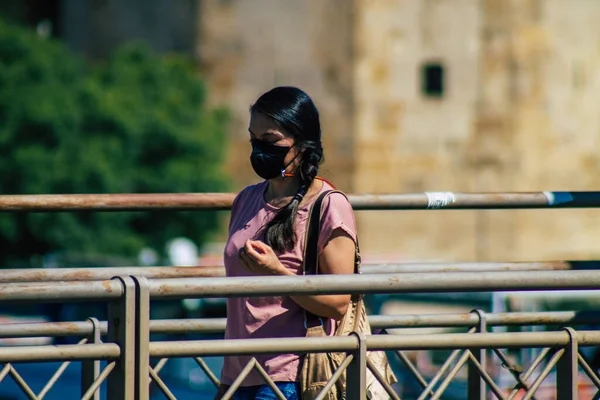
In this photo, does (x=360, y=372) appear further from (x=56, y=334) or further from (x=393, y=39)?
(x=393, y=39)

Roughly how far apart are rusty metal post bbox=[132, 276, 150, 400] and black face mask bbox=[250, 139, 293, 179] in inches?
25.0

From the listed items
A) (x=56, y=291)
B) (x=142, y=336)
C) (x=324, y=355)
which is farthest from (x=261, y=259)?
(x=56, y=291)

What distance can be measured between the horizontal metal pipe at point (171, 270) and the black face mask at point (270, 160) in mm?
542

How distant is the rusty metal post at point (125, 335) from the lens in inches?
116

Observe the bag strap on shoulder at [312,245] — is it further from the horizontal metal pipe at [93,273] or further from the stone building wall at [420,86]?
the stone building wall at [420,86]

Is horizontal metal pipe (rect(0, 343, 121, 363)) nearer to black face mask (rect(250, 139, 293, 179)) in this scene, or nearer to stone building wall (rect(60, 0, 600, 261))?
black face mask (rect(250, 139, 293, 179))

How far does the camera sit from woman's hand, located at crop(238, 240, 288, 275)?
3.24 metres

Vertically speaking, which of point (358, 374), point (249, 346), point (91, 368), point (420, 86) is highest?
point (249, 346)

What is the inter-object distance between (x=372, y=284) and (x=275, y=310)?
1.31 feet

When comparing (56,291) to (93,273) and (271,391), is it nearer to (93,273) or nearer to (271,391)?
(271,391)

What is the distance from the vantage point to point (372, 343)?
3160 millimetres

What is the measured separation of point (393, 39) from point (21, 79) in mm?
9534

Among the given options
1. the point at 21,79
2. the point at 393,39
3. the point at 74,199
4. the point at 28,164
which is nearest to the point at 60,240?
the point at 28,164

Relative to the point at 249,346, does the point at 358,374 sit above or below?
below
